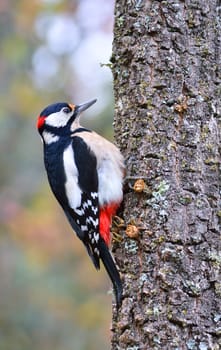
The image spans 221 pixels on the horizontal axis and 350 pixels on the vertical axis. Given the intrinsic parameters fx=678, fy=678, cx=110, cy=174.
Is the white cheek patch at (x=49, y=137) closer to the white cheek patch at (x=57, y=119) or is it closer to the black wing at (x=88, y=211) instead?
the white cheek patch at (x=57, y=119)

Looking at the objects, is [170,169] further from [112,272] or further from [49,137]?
[49,137]

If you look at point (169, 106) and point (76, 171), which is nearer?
point (169, 106)

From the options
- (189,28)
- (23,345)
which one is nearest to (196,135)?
(189,28)

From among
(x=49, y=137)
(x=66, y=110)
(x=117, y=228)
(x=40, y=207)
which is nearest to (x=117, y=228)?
(x=117, y=228)

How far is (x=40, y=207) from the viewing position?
30.8 ft

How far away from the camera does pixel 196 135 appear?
11.3ft

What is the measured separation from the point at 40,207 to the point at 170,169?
6.14 metres

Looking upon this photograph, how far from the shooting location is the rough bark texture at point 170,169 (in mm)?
3158

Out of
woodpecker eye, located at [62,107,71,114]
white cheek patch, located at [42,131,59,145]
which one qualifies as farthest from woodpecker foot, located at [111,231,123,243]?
woodpecker eye, located at [62,107,71,114]

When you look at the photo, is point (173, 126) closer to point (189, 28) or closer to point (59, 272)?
point (189, 28)

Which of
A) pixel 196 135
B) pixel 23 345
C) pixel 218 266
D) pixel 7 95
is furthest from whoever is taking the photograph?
pixel 7 95

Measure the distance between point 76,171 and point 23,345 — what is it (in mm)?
5146

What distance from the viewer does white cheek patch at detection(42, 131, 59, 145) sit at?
4.26 m

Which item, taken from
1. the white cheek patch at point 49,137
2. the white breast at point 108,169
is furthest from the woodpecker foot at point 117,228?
the white cheek patch at point 49,137
